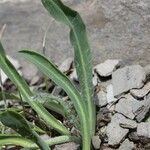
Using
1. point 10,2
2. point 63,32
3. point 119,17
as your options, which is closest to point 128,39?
point 119,17

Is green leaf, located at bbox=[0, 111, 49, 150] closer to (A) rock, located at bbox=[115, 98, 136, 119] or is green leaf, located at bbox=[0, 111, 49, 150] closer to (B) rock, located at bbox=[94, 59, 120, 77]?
(A) rock, located at bbox=[115, 98, 136, 119]

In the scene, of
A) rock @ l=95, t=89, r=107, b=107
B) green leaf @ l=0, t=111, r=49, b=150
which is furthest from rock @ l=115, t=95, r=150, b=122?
green leaf @ l=0, t=111, r=49, b=150

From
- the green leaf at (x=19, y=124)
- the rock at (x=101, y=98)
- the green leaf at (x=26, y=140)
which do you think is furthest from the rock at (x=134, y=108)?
the green leaf at (x=19, y=124)

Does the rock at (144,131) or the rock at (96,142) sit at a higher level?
the rock at (144,131)

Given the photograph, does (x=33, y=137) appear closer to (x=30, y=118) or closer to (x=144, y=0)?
(x=30, y=118)

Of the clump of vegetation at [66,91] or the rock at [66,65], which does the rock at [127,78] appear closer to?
the clump of vegetation at [66,91]

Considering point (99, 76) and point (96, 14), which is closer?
point (99, 76)

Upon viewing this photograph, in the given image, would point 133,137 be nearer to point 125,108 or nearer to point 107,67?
point 125,108
